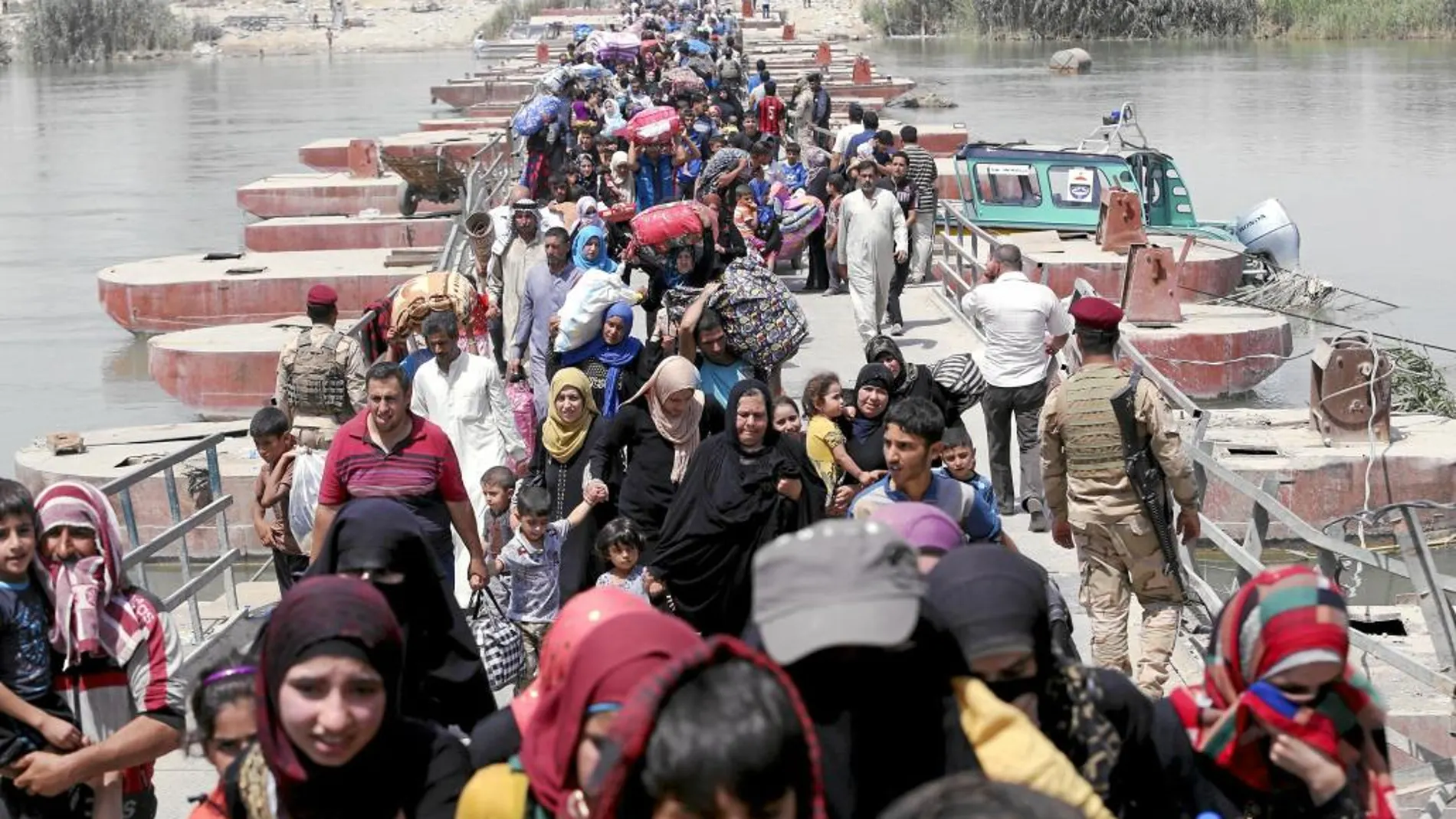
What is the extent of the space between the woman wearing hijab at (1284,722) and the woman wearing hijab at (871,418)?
4.01 m

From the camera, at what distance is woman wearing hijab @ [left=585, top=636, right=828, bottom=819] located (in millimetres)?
2924

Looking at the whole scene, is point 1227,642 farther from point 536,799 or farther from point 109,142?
point 109,142

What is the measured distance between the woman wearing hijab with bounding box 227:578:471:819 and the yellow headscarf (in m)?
4.40

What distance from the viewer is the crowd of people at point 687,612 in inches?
129

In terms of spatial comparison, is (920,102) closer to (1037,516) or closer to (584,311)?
(1037,516)

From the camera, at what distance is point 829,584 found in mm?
3316

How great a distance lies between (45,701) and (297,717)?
1.65m

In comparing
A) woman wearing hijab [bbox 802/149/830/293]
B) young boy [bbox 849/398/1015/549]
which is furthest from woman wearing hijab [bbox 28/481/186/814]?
woman wearing hijab [bbox 802/149/830/293]

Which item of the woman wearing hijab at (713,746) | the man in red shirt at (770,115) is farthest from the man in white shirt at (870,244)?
the woman wearing hijab at (713,746)

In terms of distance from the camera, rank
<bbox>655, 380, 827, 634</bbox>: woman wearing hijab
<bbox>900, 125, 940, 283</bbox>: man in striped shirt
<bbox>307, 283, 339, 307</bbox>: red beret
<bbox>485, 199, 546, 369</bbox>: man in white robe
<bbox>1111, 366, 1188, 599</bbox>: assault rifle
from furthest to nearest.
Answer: <bbox>900, 125, 940, 283</bbox>: man in striped shirt, <bbox>485, 199, 546, 369</bbox>: man in white robe, <bbox>307, 283, 339, 307</bbox>: red beret, <bbox>1111, 366, 1188, 599</bbox>: assault rifle, <bbox>655, 380, 827, 634</bbox>: woman wearing hijab

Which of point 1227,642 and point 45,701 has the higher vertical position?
point 1227,642

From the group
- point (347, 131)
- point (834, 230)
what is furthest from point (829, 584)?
point (347, 131)

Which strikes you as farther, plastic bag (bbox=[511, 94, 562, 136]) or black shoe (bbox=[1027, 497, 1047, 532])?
plastic bag (bbox=[511, 94, 562, 136])

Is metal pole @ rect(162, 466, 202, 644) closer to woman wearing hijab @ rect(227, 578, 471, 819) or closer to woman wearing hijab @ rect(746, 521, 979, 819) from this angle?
woman wearing hijab @ rect(227, 578, 471, 819)
